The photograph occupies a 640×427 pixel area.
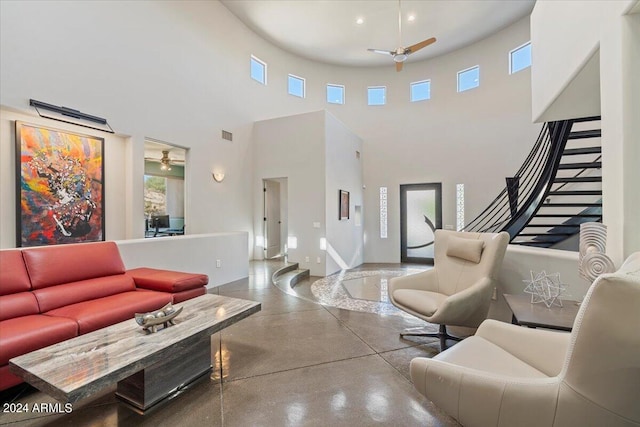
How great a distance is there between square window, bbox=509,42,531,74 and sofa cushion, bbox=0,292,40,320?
9.14 m

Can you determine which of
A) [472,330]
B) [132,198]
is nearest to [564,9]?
[472,330]

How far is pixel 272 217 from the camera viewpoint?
7.07 m

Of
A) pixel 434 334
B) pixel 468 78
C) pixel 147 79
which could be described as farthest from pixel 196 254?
pixel 468 78

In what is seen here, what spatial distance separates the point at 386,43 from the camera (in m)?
7.36

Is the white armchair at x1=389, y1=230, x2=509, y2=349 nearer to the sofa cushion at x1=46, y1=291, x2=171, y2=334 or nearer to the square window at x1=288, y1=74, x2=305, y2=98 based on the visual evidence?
the sofa cushion at x1=46, y1=291, x2=171, y2=334

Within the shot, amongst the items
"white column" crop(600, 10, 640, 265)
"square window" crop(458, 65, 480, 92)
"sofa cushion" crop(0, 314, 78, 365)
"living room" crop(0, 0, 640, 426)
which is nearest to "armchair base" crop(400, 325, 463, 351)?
"living room" crop(0, 0, 640, 426)

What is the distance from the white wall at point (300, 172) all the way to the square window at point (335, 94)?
102 inches

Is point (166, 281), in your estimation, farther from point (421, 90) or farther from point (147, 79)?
point (421, 90)

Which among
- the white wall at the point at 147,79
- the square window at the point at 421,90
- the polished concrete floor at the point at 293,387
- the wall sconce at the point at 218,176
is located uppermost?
the square window at the point at 421,90

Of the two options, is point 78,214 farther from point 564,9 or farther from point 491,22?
point 491,22

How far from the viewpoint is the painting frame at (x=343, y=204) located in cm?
667

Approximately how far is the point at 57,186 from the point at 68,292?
73.2 inches

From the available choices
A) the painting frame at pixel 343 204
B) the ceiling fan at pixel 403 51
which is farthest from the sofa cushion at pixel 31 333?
the ceiling fan at pixel 403 51

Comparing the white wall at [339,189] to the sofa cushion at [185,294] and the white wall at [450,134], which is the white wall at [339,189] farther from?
the sofa cushion at [185,294]
